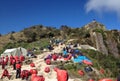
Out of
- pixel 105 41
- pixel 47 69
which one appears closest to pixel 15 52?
pixel 47 69

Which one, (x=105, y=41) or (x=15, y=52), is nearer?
(x=15, y=52)

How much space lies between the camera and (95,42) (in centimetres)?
6266

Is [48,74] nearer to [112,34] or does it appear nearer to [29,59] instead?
[29,59]

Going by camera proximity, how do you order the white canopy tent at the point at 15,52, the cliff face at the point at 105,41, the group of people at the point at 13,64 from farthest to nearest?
the cliff face at the point at 105,41 → the white canopy tent at the point at 15,52 → the group of people at the point at 13,64

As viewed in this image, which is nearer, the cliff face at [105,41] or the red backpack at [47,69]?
the red backpack at [47,69]

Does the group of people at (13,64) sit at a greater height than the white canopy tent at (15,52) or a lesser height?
lesser

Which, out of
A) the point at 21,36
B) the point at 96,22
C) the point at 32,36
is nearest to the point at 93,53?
the point at 96,22

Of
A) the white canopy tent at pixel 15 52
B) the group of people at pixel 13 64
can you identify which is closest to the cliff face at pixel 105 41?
the white canopy tent at pixel 15 52

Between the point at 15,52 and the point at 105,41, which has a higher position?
the point at 105,41

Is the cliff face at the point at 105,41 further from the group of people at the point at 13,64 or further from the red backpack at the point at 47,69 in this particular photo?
the red backpack at the point at 47,69

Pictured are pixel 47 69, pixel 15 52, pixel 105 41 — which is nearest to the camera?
pixel 47 69

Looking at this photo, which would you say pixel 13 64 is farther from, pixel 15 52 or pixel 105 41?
pixel 105 41

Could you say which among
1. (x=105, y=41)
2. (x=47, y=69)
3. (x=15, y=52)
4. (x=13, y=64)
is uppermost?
(x=105, y=41)

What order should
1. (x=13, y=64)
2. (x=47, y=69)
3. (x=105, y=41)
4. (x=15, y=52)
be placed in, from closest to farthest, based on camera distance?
(x=47, y=69), (x=13, y=64), (x=15, y=52), (x=105, y=41)
